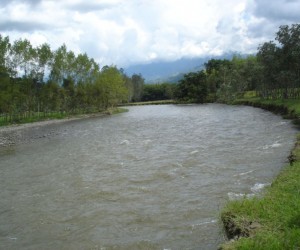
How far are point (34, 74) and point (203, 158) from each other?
227 feet

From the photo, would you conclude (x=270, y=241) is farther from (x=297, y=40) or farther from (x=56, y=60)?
(x=56, y=60)

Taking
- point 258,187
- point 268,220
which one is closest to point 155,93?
point 258,187

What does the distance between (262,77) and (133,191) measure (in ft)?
233

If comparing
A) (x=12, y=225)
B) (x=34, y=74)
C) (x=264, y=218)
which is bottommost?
(x=12, y=225)

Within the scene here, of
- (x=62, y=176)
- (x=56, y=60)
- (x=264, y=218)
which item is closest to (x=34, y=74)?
(x=56, y=60)

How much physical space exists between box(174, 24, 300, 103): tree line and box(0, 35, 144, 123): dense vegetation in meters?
29.4

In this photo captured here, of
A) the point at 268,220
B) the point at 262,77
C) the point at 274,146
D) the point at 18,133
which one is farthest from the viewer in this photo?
the point at 262,77

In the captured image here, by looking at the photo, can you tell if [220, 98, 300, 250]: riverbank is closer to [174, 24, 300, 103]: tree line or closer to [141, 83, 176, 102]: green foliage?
[174, 24, 300, 103]: tree line

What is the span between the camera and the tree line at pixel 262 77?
67.4 meters

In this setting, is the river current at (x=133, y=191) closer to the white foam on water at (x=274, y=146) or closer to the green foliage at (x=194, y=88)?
the white foam on water at (x=274, y=146)

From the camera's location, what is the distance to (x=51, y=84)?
93312 mm

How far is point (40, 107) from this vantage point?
93.4m

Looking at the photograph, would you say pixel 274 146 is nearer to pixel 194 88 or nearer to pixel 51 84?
pixel 51 84

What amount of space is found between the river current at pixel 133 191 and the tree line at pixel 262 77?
3992 cm
